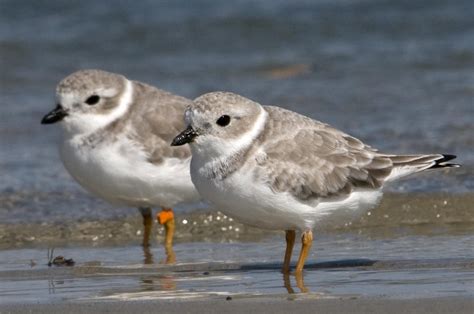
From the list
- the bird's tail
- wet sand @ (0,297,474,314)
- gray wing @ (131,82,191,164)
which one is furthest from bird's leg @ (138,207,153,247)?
wet sand @ (0,297,474,314)

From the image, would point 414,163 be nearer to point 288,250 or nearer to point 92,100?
point 288,250

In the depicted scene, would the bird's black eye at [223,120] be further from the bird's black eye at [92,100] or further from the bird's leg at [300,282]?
the bird's black eye at [92,100]

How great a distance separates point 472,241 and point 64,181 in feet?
16.4

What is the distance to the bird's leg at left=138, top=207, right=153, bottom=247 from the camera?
10.3 m

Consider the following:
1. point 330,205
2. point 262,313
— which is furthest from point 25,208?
point 262,313

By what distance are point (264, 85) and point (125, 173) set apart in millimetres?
7333

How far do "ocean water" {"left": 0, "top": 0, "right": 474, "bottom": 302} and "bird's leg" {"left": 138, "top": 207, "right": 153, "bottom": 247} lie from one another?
0.60 feet

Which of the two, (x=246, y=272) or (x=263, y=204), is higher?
(x=263, y=204)

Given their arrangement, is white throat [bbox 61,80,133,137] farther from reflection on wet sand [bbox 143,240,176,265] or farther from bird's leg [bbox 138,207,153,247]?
reflection on wet sand [bbox 143,240,176,265]

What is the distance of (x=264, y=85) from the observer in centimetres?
1698

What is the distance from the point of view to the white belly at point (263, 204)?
798cm

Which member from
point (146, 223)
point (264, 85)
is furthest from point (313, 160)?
point (264, 85)

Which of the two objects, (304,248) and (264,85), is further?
(264,85)

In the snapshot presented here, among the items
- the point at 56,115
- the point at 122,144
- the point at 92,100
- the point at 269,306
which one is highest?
the point at 92,100
